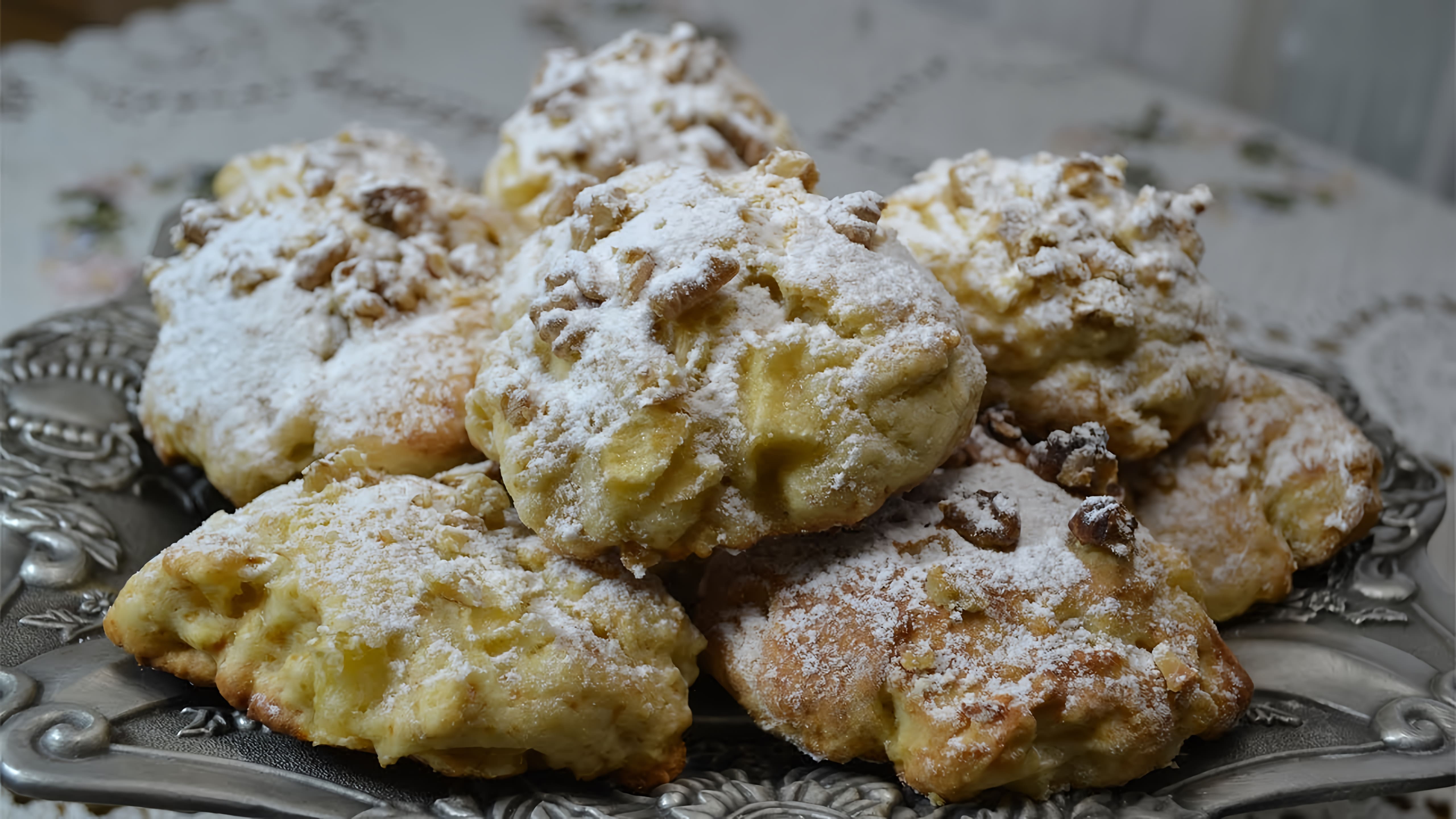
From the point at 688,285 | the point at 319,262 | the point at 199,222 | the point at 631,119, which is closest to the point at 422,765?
the point at 688,285

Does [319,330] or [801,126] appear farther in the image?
[801,126]

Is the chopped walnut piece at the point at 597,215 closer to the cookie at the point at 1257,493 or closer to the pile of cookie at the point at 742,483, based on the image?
the pile of cookie at the point at 742,483

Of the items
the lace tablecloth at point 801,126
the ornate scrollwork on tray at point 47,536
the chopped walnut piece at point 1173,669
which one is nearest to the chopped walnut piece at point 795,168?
the chopped walnut piece at point 1173,669

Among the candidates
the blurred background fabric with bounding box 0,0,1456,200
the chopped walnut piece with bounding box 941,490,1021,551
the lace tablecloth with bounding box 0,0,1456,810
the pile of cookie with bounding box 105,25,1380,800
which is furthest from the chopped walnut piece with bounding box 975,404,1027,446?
the blurred background fabric with bounding box 0,0,1456,200

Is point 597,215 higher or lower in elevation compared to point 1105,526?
higher

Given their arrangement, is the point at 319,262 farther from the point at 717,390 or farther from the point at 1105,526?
the point at 1105,526

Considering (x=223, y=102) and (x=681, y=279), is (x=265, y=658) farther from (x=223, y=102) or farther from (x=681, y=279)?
(x=223, y=102)
